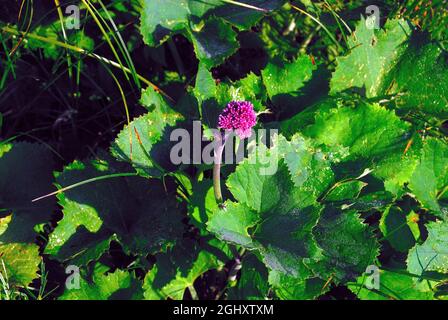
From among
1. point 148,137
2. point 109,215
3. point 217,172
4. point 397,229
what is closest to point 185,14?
point 148,137

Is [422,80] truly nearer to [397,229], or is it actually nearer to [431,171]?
[431,171]

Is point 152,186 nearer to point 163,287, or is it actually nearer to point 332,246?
point 163,287

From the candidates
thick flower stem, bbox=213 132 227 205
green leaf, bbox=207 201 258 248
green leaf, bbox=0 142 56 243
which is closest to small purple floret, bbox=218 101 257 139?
thick flower stem, bbox=213 132 227 205

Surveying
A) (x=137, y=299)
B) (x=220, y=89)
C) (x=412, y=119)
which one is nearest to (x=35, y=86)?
(x=220, y=89)

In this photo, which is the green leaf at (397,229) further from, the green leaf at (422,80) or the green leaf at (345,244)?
the green leaf at (422,80)

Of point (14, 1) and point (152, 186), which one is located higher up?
point (14, 1)

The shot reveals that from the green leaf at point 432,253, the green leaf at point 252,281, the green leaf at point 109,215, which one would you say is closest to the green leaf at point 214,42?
the green leaf at point 109,215

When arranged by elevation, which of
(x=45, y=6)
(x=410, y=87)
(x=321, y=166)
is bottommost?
(x=321, y=166)
